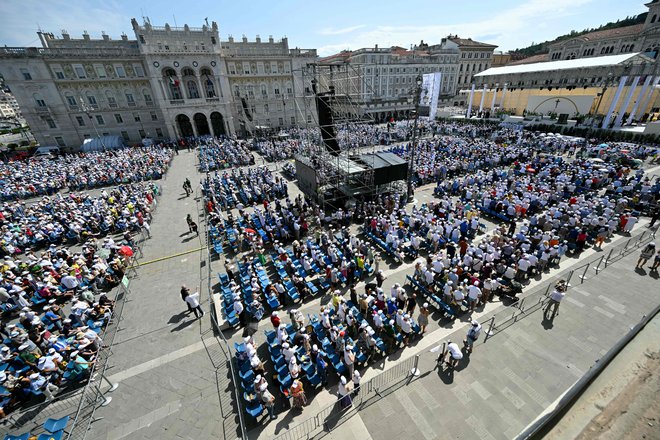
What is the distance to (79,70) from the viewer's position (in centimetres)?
4247

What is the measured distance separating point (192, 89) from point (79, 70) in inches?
632

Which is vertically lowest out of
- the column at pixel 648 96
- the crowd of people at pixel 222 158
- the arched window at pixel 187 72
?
the crowd of people at pixel 222 158

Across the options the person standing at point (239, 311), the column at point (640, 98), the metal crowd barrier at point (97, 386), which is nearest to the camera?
the metal crowd barrier at point (97, 386)

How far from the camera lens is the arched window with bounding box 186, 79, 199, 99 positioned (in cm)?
4872

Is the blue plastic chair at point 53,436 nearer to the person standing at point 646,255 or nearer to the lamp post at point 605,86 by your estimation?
the person standing at point 646,255

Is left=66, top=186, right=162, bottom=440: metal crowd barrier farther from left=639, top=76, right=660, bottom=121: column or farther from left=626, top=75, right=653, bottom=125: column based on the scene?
left=639, top=76, right=660, bottom=121: column

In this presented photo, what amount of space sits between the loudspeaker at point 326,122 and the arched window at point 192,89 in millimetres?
41007

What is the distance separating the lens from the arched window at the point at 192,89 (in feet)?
160

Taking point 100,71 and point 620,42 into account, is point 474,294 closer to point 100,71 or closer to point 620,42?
point 100,71

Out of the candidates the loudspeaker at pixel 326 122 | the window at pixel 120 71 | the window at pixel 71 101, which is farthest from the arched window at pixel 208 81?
the loudspeaker at pixel 326 122

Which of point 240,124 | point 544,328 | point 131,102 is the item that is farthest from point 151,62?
point 544,328

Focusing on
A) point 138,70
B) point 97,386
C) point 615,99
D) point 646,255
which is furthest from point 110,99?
point 615,99

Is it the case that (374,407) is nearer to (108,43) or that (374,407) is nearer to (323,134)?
(323,134)

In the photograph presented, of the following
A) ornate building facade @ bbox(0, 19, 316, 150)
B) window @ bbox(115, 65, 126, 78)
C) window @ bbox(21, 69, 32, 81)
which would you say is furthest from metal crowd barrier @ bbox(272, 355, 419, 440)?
window @ bbox(21, 69, 32, 81)
